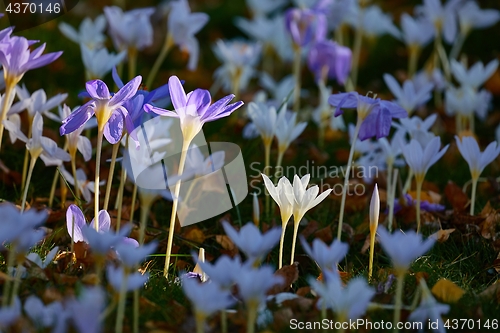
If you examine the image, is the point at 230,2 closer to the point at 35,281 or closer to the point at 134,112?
the point at 134,112

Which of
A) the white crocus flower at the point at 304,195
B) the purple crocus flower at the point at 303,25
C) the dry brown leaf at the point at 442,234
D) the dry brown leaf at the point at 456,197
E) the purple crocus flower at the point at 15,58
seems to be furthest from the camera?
the purple crocus flower at the point at 303,25

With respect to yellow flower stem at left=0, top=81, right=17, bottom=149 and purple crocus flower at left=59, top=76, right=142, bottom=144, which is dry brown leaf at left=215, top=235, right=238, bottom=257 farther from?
yellow flower stem at left=0, top=81, right=17, bottom=149

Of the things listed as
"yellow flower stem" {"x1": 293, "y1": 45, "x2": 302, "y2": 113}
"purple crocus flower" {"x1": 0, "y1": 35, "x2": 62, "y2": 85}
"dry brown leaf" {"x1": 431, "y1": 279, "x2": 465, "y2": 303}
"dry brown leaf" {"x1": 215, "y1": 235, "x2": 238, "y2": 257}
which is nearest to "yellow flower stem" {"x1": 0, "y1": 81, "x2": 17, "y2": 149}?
"purple crocus flower" {"x1": 0, "y1": 35, "x2": 62, "y2": 85}

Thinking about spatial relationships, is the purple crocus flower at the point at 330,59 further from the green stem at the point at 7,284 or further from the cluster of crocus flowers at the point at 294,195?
the green stem at the point at 7,284

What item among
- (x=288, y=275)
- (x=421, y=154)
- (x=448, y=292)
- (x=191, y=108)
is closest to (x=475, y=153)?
(x=421, y=154)

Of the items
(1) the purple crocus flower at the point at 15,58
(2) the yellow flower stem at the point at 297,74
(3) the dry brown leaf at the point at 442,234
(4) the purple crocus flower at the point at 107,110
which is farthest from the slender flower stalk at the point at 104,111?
(2) the yellow flower stem at the point at 297,74

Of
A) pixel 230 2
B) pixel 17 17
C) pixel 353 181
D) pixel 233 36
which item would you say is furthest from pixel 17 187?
pixel 230 2
